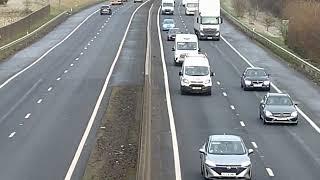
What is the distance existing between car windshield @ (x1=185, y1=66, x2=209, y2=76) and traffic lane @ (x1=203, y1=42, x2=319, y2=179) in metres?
1.67

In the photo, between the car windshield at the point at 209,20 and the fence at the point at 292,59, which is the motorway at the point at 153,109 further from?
the car windshield at the point at 209,20

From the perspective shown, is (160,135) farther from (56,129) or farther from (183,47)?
(183,47)

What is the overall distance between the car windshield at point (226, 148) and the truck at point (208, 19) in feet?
172

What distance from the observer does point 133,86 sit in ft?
152

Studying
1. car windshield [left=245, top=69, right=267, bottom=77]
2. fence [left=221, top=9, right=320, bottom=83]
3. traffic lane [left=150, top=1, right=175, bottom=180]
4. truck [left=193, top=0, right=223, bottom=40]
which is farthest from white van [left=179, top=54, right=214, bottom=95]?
truck [left=193, top=0, right=223, bottom=40]

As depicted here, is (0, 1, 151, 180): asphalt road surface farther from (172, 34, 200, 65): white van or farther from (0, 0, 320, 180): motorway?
(172, 34, 200, 65): white van

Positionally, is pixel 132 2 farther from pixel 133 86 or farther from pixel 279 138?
pixel 279 138

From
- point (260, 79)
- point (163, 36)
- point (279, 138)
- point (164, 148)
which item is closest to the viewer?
point (164, 148)

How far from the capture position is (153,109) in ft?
124

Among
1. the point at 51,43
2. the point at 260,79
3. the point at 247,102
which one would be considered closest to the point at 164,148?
the point at 247,102

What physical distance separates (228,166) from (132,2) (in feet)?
402

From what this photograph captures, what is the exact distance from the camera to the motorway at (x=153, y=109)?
25859 mm

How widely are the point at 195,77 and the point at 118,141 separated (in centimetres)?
1415

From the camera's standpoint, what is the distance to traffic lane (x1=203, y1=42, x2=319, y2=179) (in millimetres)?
24984
